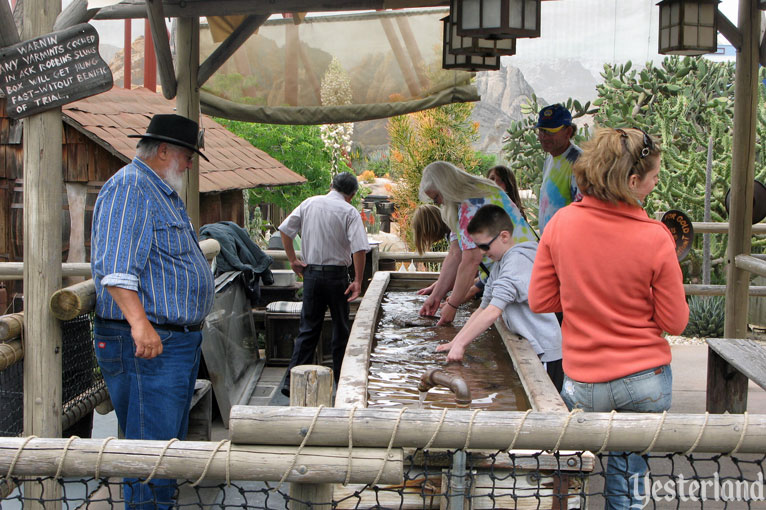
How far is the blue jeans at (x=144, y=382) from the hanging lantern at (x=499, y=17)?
2.16m

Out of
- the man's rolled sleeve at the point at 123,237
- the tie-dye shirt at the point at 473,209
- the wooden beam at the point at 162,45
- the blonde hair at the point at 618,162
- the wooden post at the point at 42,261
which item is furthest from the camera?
the wooden beam at the point at 162,45

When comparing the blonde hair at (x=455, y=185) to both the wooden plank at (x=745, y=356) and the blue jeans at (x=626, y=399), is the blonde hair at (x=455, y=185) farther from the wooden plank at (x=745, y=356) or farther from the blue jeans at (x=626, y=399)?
the blue jeans at (x=626, y=399)

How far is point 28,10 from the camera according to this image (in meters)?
3.23

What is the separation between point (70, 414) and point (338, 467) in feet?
7.13

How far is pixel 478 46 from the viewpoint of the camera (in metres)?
4.86

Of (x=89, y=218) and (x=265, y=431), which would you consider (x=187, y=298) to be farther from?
(x=89, y=218)

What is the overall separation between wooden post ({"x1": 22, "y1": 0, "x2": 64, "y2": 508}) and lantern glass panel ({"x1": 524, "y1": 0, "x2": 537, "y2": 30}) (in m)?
2.24

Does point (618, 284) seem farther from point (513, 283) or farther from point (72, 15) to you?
point (72, 15)

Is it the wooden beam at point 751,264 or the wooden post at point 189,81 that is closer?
the wooden post at point 189,81

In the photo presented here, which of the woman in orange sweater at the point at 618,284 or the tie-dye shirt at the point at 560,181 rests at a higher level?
the tie-dye shirt at the point at 560,181

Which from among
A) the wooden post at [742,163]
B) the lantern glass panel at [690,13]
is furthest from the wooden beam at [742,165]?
the lantern glass panel at [690,13]

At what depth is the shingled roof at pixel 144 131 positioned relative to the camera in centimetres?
968

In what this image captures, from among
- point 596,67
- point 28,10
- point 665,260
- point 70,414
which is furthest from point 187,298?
point 596,67

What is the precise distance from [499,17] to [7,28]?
7.55 ft
